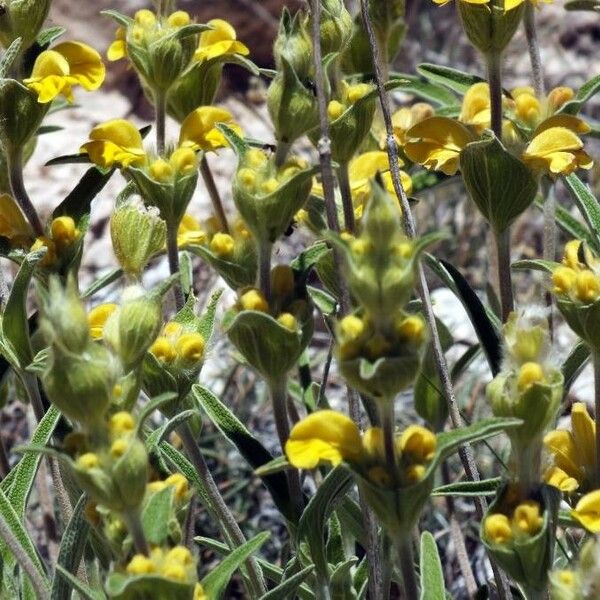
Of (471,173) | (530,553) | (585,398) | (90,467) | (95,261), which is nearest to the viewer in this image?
(90,467)

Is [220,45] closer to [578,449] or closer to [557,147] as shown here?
[557,147]

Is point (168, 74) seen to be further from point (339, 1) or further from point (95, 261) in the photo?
point (95, 261)

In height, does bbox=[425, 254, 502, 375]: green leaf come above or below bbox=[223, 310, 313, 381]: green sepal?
below

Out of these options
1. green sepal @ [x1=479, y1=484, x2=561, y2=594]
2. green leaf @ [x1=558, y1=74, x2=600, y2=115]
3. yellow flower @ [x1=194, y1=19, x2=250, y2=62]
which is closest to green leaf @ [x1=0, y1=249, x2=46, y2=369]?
yellow flower @ [x1=194, y1=19, x2=250, y2=62]

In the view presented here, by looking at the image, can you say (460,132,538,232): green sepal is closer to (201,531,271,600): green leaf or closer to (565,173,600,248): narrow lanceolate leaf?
(565,173,600,248): narrow lanceolate leaf

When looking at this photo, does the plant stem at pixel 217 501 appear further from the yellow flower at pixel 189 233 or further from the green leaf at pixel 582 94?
the green leaf at pixel 582 94

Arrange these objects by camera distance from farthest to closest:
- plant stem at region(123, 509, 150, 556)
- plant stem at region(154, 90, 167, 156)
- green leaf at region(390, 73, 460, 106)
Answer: green leaf at region(390, 73, 460, 106), plant stem at region(154, 90, 167, 156), plant stem at region(123, 509, 150, 556)

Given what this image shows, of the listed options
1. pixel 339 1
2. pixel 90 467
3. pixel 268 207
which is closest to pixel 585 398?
pixel 339 1
